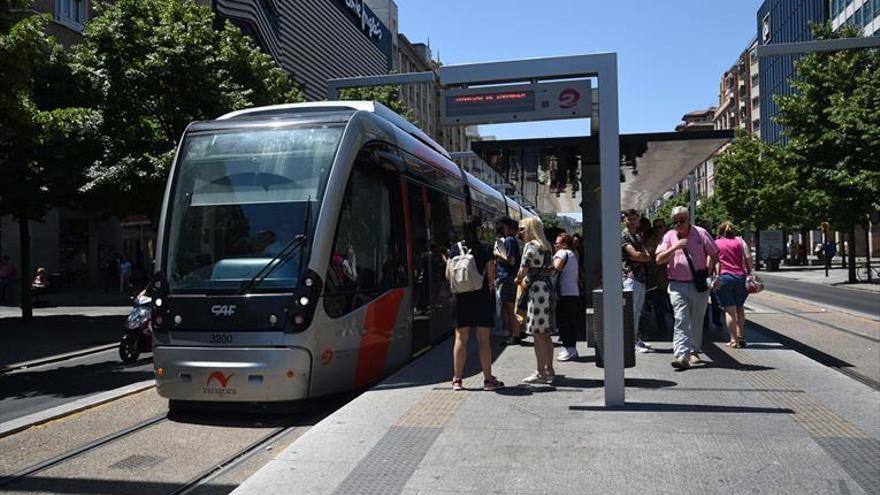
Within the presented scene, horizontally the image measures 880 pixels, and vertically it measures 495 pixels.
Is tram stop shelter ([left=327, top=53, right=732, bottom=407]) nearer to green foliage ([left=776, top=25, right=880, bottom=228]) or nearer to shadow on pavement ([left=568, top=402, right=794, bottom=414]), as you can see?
shadow on pavement ([left=568, top=402, right=794, bottom=414])

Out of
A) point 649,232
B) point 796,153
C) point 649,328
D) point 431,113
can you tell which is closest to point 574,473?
point 649,232

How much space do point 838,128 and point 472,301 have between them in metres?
24.6

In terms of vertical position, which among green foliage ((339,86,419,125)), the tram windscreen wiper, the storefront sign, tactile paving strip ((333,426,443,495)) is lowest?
tactile paving strip ((333,426,443,495))

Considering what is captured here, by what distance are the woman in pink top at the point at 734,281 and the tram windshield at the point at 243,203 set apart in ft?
17.7

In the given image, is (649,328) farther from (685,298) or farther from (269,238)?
(269,238)

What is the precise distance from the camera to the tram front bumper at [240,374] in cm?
695

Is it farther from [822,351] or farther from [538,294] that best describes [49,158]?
[822,351]

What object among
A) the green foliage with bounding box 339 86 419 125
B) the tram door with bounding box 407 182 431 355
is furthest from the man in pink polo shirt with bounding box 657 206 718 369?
the green foliage with bounding box 339 86 419 125

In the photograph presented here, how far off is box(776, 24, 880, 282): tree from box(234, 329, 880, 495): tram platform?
70.8ft

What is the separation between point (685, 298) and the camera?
822 cm

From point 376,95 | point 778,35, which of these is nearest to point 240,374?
point 376,95

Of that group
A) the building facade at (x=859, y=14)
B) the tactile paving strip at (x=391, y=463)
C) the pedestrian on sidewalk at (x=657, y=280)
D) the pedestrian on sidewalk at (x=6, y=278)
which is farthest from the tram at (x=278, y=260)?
the building facade at (x=859, y=14)

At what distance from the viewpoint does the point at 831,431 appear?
5.44 m

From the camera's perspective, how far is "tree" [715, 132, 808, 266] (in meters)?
48.0
